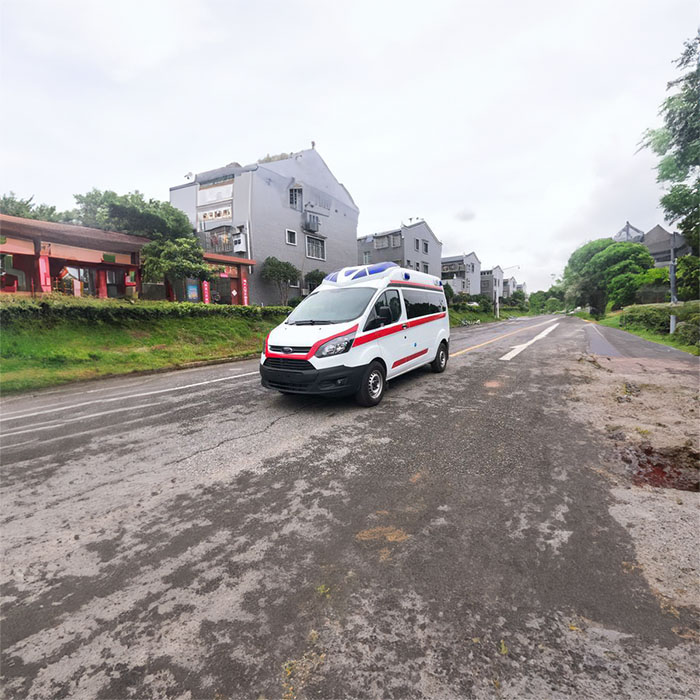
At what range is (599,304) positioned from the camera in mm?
51562

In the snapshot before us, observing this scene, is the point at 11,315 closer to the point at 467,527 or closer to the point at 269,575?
the point at 269,575

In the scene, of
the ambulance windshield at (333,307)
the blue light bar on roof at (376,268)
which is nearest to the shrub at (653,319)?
the blue light bar on roof at (376,268)

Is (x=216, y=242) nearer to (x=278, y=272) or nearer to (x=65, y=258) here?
(x=278, y=272)

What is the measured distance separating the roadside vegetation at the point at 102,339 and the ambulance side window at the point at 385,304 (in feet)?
25.5

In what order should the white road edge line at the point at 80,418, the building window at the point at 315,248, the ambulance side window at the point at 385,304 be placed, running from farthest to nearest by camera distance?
the building window at the point at 315,248 → the ambulance side window at the point at 385,304 → the white road edge line at the point at 80,418

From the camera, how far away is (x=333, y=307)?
6.28 meters

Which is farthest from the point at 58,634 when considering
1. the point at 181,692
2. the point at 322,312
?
the point at 322,312

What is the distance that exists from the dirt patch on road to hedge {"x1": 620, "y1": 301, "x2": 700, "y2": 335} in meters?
11.4

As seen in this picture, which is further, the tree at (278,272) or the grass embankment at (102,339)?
the tree at (278,272)

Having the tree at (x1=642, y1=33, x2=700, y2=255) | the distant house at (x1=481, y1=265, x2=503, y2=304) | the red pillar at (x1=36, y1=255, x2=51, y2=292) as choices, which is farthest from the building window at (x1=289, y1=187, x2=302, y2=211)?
the distant house at (x1=481, y1=265, x2=503, y2=304)

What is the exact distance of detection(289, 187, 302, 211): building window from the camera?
28.1 m

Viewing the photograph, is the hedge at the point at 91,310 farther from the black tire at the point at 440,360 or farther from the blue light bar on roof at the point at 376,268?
the black tire at the point at 440,360

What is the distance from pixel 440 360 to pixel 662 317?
1844 cm

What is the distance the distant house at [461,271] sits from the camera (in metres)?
62.3
